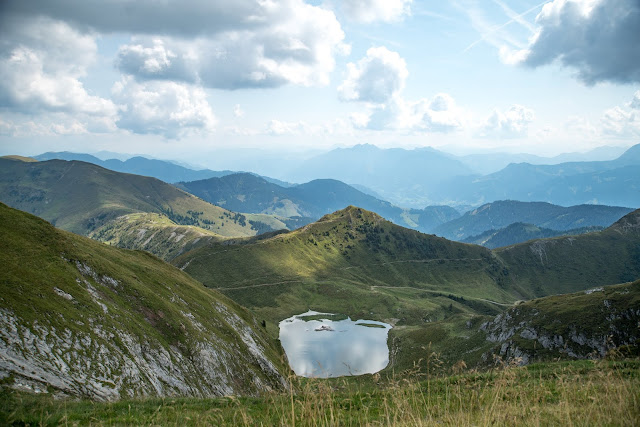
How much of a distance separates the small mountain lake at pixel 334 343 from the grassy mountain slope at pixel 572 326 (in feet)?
127

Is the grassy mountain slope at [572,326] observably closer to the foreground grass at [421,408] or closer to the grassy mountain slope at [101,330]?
the grassy mountain slope at [101,330]

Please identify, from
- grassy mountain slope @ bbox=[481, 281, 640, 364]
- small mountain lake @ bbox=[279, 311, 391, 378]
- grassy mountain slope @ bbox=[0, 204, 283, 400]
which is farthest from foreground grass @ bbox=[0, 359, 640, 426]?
small mountain lake @ bbox=[279, 311, 391, 378]

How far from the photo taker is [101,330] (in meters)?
36.0

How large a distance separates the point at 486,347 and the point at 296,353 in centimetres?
5876

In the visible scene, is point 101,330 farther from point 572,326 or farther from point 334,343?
point 334,343

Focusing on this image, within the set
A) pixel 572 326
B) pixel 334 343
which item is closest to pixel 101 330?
pixel 572 326

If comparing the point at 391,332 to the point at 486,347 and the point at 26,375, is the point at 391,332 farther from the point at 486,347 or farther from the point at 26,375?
the point at 26,375

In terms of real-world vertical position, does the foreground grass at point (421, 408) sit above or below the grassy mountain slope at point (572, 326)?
above

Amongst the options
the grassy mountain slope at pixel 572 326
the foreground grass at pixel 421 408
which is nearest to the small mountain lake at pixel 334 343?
the grassy mountain slope at pixel 572 326

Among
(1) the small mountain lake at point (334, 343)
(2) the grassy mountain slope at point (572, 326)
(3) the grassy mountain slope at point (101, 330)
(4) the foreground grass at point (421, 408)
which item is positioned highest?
(4) the foreground grass at point (421, 408)

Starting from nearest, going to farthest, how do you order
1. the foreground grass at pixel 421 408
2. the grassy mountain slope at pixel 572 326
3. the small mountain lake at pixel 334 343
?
the foreground grass at pixel 421 408, the grassy mountain slope at pixel 572 326, the small mountain lake at pixel 334 343

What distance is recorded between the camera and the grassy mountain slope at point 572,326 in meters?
64.6

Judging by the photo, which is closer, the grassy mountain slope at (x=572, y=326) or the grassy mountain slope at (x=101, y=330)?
the grassy mountain slope at (x=101, y=330)

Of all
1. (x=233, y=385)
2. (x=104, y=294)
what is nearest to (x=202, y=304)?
(x=233, y=385)
